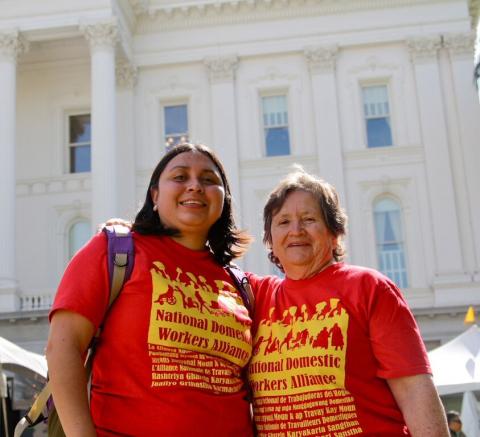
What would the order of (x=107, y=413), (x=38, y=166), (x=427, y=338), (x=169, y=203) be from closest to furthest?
(x=107, y=413) → (x=169, y=203) → (x=427, y=338) → (x=38, y=166)

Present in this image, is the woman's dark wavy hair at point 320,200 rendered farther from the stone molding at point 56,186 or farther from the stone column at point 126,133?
the stone molding at point 56,186

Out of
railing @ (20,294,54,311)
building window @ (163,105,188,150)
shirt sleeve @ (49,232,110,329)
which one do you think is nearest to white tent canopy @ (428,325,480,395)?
shirt sleeve @ (49,232,110,329)

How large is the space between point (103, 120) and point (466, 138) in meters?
10.6

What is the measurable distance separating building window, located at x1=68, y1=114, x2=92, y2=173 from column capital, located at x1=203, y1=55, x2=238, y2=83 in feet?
14.2

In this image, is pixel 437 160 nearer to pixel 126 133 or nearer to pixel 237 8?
pixel 237 8

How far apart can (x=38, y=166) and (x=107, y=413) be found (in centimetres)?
2110

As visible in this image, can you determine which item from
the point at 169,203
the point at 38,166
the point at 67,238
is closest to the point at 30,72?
the point at 38,166

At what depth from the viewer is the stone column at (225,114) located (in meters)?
21.7

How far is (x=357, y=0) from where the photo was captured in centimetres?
2233

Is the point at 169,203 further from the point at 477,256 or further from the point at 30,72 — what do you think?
the point at 30,72

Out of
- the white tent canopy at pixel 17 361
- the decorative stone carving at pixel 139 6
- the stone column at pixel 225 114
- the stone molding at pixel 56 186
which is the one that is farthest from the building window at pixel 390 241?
the white tent canopy at pixel 17 361

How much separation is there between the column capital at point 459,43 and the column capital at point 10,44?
12732 mm

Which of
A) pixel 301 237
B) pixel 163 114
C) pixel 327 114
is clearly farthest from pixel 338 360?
pixel 163 114

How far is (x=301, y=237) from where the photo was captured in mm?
3119
